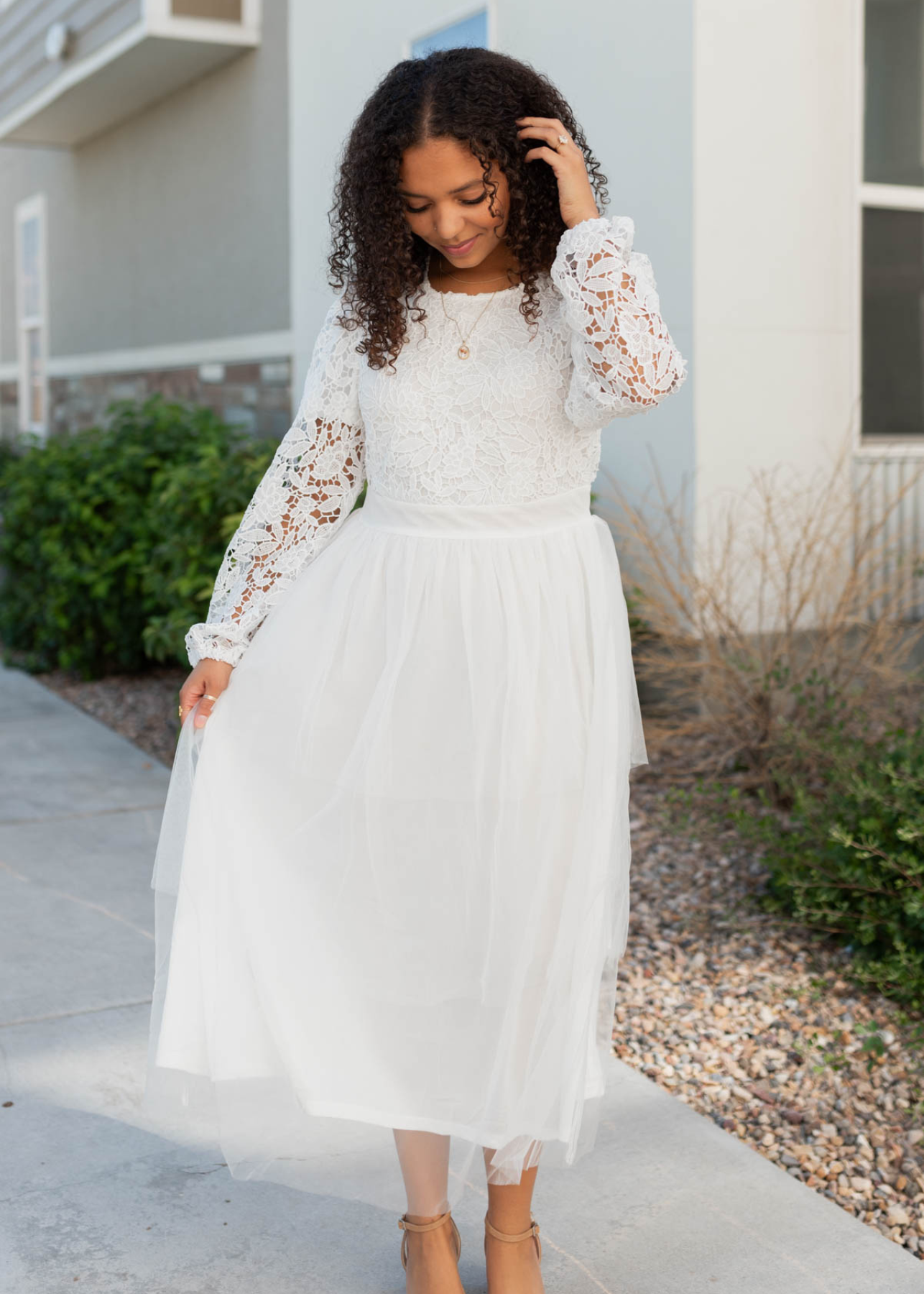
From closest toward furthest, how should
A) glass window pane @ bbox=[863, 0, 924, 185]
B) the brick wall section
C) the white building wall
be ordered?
the white building wall
glass window pane @ bbox=[863, 0, 924, 185]
the brick wall section

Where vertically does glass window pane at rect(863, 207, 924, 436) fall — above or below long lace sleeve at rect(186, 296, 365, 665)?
above

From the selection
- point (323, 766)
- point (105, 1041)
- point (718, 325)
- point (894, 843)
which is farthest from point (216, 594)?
point (718, 325)

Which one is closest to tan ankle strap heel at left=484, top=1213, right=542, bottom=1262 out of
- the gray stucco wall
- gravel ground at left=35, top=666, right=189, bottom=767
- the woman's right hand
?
the woman's right hand

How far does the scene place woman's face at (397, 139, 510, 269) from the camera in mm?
1894

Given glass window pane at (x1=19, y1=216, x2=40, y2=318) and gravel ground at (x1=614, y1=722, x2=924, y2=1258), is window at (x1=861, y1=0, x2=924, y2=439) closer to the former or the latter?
gravel ground at (x1=614, y1=722, x2=924, y2=1258)

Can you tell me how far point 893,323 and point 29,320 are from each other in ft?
31.2

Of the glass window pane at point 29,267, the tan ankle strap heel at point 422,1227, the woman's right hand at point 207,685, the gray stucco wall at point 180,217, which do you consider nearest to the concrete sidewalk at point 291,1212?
the tan ankle strap heel at point 422,1227

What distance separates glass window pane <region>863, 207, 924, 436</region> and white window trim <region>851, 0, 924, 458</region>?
0.04 metres

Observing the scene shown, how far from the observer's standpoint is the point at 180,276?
9695 millimetres

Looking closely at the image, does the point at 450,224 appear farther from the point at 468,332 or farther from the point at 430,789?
the point at 430,789

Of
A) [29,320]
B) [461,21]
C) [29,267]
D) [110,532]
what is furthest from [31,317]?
[461,21]

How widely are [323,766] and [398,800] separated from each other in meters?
0.14

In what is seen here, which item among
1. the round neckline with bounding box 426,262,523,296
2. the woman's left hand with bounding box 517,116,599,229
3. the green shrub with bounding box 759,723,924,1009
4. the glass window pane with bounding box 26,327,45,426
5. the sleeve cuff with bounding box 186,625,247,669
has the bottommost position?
the green shrub with bounding box 759,723,924,1009

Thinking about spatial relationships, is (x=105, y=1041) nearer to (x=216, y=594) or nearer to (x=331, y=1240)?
(x=331, y=1240)
